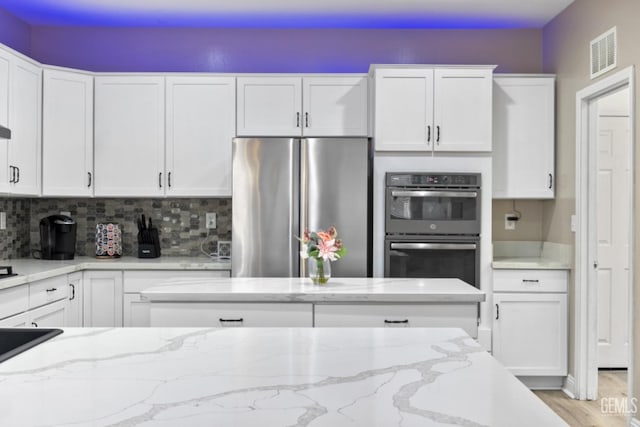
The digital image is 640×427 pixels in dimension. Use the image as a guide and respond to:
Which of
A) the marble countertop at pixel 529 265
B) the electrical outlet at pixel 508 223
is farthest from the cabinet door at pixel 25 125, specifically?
the electrical outlet at pixel 508 223

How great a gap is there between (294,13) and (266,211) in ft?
5.20

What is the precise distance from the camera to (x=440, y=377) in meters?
1.16

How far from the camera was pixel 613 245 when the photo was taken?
433 centimetres

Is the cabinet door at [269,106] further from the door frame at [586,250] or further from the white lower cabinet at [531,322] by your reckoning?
the door frame at [586,250]

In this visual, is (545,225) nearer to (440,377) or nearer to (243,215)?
(243,215)

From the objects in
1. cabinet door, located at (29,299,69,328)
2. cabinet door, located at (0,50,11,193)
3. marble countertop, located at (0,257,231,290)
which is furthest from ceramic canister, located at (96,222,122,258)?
cabinet door, located at (0,50,11,193)

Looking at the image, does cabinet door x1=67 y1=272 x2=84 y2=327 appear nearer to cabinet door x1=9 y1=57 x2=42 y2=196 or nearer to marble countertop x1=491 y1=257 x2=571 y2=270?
cabinet door x1=9 y1=57 x2=42 y2=196

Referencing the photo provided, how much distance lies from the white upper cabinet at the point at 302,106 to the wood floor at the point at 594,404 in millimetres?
2290

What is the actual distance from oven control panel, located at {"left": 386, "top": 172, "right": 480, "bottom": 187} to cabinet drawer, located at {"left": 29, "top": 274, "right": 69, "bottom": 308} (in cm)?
227

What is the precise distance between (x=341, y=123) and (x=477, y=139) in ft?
3.29

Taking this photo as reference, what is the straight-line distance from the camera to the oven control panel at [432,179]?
150 inches

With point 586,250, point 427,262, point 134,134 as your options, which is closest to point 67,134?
point 134,134

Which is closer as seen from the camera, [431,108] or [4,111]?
[4,111]

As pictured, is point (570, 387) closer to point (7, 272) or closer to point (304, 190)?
point (304, 190)
